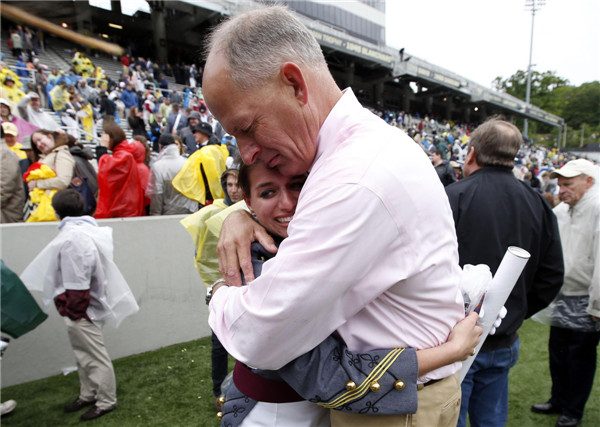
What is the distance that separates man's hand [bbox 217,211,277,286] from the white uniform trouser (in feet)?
1.25

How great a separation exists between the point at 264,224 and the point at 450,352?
69 cm

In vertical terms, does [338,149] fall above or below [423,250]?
above

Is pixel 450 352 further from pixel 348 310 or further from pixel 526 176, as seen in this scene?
pixel 526 176

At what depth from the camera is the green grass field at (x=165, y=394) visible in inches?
140

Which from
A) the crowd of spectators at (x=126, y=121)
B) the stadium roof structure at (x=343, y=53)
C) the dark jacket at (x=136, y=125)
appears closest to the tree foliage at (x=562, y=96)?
the stadium roof structure at (x=343, y=53)

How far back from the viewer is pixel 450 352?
1084mm

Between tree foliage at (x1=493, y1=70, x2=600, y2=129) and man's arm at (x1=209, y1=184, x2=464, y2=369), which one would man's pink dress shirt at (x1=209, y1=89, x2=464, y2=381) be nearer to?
man's arm at (x1=209, y1=184, x2=464, y2=369)

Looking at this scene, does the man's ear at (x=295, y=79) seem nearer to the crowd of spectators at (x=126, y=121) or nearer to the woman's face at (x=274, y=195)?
the woman's face at (x=274, y=195)

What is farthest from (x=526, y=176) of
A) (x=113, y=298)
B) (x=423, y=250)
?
(x=423, y=250)

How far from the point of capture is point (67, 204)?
3.50m

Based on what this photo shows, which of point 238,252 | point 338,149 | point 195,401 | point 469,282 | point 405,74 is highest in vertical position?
point 405,74

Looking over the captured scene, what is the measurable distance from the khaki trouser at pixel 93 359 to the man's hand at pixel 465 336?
3.44 meters

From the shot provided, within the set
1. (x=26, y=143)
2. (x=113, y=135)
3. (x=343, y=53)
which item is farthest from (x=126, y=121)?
(x=343, y=53)

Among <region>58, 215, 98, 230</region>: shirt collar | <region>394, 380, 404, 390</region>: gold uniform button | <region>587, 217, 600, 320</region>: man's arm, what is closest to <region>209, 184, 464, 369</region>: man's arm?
A: <region>394, 380, 404, 390</region>: gold uniform button
